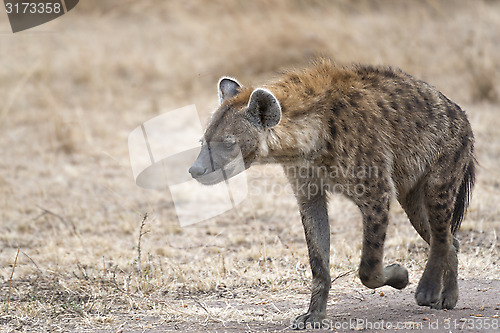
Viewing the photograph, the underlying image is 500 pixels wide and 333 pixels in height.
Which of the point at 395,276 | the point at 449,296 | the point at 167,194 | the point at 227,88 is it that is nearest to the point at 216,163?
the point at 227,88

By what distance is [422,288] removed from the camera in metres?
3.96

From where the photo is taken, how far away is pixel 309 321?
3.79 meters

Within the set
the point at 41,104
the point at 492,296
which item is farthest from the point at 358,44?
the point at 492,296

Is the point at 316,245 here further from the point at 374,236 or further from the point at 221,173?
the point at 221,173

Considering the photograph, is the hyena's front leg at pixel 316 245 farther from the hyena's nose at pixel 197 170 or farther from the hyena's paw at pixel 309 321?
the hyena's nose at pixel 197 170

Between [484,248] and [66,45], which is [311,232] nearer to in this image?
[484,248]

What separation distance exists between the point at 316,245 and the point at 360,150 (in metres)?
0.55

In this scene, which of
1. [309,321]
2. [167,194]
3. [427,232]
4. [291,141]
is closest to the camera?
[291,141]

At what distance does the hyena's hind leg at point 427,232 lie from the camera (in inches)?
157

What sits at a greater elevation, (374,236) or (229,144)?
(229,144)

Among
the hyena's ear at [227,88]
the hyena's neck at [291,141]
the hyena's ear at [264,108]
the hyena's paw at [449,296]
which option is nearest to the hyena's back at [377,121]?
the hyena's neck at [291,141]

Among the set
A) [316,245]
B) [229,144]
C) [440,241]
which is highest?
[229,144]

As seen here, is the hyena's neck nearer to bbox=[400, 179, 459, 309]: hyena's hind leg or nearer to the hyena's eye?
the hyena's eye

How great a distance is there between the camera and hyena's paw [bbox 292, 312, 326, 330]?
3.76 metres
